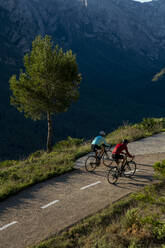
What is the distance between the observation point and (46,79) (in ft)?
60.3

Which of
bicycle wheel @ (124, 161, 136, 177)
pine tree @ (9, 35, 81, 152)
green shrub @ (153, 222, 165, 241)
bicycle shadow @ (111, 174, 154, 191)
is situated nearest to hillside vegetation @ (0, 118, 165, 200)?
bicycle wheel @ (124, 161, 136, 177)

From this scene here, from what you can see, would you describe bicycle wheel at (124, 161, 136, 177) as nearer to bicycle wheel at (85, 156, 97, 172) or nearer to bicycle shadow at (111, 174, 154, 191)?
bicycle shadow at (111, 174, 154, 191)

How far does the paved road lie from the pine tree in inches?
350

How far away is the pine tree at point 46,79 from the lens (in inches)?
717

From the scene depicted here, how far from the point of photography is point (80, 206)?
758 cm

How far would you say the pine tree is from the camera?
1820 centimetres

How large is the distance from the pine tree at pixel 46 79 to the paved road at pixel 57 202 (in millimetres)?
8891

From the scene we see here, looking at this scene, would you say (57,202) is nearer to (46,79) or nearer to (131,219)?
(131,219)

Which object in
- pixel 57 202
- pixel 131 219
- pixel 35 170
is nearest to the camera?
pixel 131 219

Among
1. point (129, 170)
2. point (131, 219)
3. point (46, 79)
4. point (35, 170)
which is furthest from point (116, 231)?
point (46, 79)

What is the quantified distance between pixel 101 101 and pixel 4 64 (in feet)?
198

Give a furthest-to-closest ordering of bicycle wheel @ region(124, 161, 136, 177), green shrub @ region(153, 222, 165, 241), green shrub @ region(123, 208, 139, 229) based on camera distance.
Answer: bicycle wheel @ region(124, 161, 136, 177)
green shrub @ region(123, 208, 139, 229)
green shrub @ region(153, 222, 165, 241)

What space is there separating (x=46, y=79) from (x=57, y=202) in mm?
12180

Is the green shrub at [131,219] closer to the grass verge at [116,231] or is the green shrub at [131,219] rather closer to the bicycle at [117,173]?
the grass verge at [116,231]
